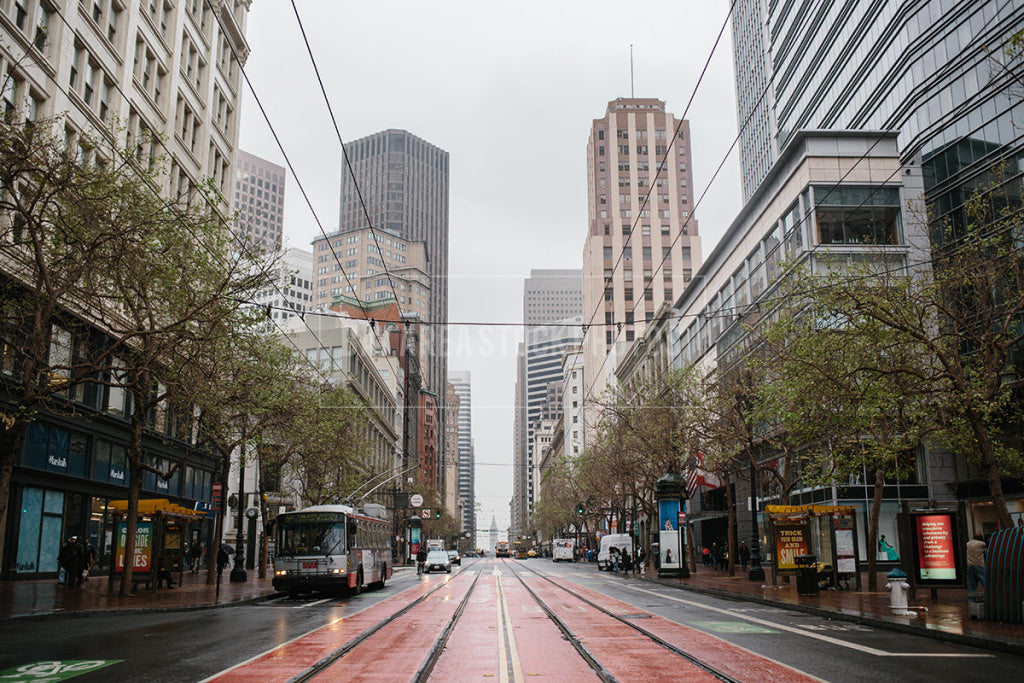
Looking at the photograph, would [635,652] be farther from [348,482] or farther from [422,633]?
[348,482]

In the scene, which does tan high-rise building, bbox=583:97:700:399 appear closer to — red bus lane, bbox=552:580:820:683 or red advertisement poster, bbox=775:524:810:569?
red advertisement poster, bbox=775:524:810:569

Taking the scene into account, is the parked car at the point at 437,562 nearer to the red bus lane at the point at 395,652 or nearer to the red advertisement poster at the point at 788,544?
the red advertisement poster at the point at 788,544

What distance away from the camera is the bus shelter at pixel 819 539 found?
94.0ft

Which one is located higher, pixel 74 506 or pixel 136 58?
pixel 136 58

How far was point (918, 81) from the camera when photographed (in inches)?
1790

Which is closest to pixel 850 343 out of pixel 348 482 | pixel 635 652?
pixel 635 652

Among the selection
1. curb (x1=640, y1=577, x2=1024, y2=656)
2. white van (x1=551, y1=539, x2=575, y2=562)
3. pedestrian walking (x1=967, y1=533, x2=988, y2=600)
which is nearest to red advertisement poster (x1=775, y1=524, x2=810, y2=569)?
curb (x1=640, y1=577, x2=1024, y2=656)

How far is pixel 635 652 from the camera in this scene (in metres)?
13.4

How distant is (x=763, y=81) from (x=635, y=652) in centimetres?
8718

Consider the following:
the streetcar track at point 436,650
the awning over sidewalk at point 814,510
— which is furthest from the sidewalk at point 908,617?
the streetcar track at point 436,650

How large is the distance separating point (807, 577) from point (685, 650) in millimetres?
13312

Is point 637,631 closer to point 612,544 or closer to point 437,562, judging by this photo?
point 437,562

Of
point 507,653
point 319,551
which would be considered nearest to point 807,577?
point 507,653

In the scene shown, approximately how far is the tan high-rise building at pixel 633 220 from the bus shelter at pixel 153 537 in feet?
301
